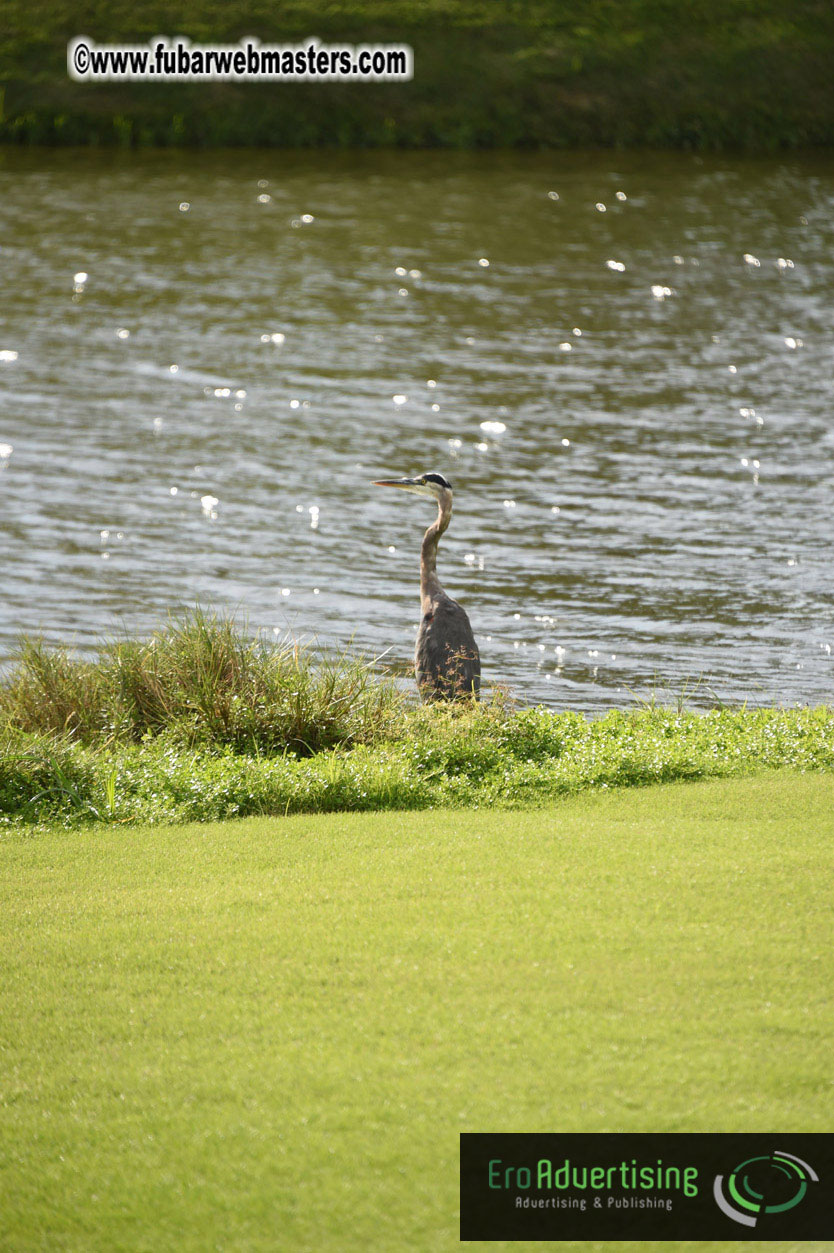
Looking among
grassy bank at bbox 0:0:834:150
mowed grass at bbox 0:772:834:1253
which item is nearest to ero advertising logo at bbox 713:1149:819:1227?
mowed grass at bbox 0:772:834:1253

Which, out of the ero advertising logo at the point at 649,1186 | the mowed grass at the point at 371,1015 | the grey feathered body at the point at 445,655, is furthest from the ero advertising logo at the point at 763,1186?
the grey feathered body at the point at 445,655

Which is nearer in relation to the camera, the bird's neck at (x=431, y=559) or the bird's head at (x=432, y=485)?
the bird's neck at (x=431, y=559)

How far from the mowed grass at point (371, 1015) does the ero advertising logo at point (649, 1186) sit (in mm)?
76

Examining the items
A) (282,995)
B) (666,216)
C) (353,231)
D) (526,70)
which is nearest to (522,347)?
(353,231)

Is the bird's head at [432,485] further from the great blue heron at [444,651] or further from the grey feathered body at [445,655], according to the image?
the grey feathered body at [445,655]

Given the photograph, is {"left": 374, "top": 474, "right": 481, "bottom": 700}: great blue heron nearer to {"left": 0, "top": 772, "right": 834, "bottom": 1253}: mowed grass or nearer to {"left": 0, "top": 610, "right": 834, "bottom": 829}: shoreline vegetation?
{"left": 0, "top": 610, "right": 834, "bottom": 829}: shoreline vegetation

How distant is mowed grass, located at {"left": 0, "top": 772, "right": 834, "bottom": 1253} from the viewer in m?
4.63

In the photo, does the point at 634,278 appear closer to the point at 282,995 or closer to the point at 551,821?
the point at 551,821

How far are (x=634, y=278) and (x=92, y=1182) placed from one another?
29.5 metres

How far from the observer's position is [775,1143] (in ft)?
15.6

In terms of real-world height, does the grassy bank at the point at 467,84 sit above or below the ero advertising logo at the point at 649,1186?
above

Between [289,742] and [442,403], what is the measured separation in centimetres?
1496

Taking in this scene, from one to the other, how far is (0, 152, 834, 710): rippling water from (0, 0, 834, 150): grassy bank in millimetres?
1716

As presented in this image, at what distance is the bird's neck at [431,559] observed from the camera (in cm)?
1222
